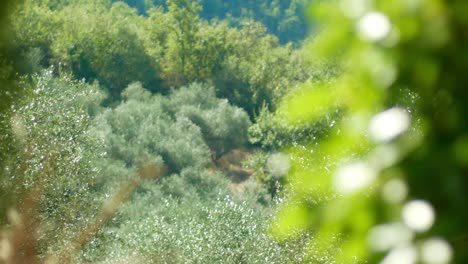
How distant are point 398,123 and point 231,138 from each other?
62459mm

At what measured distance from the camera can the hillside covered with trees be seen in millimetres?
1461

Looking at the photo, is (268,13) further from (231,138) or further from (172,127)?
(172,127)

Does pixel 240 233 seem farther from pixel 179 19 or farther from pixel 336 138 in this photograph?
pixel 179 19

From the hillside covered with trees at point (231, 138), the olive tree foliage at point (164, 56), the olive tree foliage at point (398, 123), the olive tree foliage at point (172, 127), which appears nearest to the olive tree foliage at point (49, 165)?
the hillside covered with trees at point (231, 138)

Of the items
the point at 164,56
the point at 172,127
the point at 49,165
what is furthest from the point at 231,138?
the point at 49,165

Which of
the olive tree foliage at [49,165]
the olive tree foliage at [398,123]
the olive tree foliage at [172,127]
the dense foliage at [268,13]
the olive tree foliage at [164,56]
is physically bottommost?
the olive tree foliage at [398,123]

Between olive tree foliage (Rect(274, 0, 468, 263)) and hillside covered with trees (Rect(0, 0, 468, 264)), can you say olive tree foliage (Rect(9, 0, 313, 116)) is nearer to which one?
hillside covered with trees (Rect(0, 0, 468, 264))

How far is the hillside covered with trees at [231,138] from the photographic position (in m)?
1.46

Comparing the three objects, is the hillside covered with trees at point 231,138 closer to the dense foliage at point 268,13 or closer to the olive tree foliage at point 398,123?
the olive tree foliage at point 398,123

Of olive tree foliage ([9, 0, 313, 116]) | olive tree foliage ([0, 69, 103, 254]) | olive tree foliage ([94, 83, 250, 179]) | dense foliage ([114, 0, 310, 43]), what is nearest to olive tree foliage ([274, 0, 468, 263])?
olive tree foliage ([0, 69, 103, 254])

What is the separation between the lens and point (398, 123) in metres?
1.48

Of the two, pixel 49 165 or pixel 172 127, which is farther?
pixel 172 127

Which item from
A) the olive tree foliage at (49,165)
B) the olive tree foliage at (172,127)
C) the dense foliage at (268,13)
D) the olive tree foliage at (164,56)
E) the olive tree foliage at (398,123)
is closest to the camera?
the olive tree foliage at (398,123)

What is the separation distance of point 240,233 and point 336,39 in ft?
99.5
